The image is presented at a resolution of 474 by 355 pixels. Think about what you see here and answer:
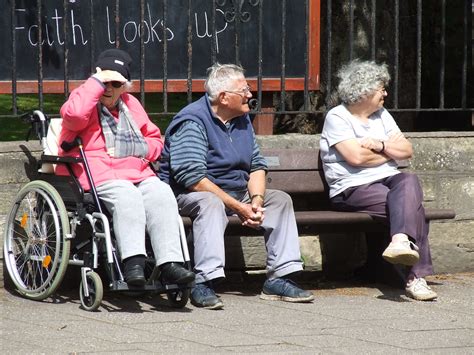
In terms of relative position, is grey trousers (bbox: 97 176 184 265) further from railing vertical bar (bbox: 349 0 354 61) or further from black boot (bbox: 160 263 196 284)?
railing vertical bar (bbox: 349 0 354 61)

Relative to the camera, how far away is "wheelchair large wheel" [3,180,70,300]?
6.48 m

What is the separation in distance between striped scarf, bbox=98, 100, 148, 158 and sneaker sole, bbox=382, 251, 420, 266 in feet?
4.98

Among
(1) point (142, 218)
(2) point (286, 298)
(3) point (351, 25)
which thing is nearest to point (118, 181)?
(1) point (142, 218)

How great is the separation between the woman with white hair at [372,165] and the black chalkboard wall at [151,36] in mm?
573

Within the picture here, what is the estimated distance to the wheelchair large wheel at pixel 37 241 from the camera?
21.3ft

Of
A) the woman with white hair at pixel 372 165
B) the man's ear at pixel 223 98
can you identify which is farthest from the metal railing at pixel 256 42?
the man's ear at pixel 223 98

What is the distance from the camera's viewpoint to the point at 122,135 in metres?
6.75

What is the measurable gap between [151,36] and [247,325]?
2.30 m

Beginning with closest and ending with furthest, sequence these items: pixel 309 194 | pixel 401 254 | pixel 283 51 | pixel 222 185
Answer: pixel 401 254, pixel 222 185, pixel 309 194, pixel 283 51

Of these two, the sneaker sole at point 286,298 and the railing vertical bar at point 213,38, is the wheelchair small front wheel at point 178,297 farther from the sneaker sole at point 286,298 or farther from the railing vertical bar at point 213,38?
the railing vertical bar at point 213,38

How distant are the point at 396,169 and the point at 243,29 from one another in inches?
53.5

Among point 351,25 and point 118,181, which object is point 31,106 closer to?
point 351,25

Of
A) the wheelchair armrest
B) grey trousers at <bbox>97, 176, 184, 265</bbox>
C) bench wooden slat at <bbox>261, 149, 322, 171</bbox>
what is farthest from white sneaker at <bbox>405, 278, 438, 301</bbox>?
the wheelchair armrest

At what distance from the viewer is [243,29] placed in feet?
25.9
